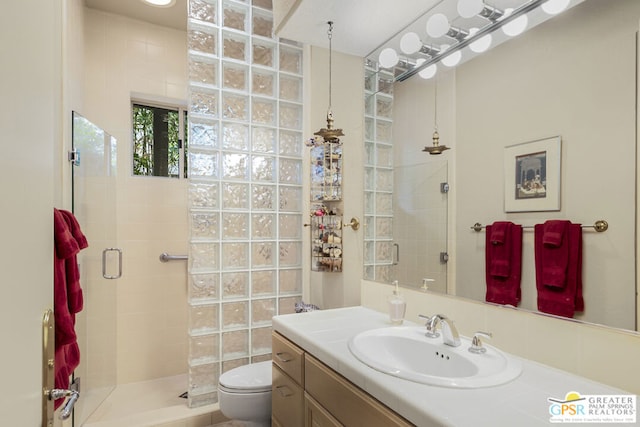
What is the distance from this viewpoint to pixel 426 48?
1.66 metres

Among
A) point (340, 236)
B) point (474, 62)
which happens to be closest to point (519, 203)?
point (474, 62)

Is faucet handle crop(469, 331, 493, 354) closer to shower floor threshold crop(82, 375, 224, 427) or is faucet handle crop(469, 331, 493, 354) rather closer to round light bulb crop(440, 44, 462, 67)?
round light bulb crop(440, 44, 462, 67)

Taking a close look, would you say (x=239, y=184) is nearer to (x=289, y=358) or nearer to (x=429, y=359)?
(x=289, y=358)

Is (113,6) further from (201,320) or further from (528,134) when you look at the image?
(528,134)

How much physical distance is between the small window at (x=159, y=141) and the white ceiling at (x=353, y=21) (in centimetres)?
154

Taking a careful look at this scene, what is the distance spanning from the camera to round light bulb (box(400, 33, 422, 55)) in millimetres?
1713

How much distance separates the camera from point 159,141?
3068mm

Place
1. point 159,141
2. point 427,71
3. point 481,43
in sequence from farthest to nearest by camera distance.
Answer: point 159,141 < point 427,71 < point 481,43

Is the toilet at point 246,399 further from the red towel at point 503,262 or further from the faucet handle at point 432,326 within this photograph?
the red towel at point 503,262

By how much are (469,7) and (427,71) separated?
292 millimetres

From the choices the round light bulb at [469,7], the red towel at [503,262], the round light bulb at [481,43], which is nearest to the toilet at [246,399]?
the red towel at [503,262]

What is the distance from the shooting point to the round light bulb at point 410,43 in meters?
1.71

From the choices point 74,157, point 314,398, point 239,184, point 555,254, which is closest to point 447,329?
point 555,254

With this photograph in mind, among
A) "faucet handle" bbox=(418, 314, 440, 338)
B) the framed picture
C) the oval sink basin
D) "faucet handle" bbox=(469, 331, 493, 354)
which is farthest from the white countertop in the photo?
the framed picture
